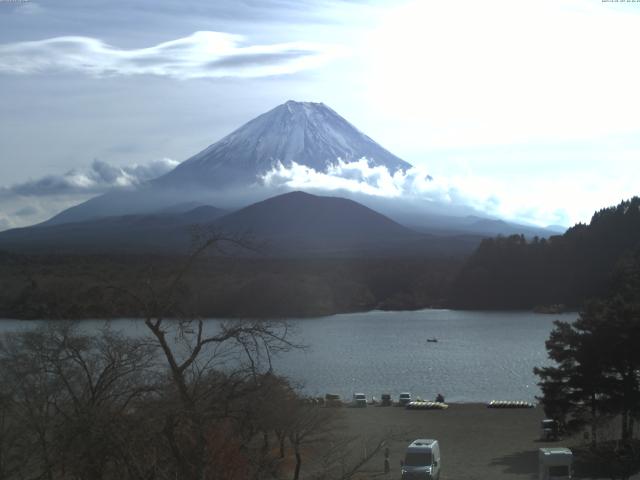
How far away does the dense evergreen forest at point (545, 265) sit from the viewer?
61.3 m

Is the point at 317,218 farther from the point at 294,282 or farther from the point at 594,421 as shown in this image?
the point at 594,421

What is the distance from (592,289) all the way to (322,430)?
162 ft

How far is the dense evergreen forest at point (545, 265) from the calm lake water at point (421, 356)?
773cm

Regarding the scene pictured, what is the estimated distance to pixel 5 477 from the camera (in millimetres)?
6145

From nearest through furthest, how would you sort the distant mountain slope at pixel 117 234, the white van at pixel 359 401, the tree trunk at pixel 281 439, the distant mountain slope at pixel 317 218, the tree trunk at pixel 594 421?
1. the tree trunk at pixel 281 439
2. the tree trunk at pixel 594 421
3. the white van at pixel 359 401
4. the distant mountain slope at pixel 117 234
5. the distant mountain slope at pixel 317 218

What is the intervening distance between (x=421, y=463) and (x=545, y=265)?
53196mm

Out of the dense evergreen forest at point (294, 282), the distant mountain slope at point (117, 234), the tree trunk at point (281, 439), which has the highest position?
the distant mountain slope at point (117, 234)

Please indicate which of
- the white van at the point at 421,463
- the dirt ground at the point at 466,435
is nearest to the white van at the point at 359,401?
the dirt ground at the point at 466,435

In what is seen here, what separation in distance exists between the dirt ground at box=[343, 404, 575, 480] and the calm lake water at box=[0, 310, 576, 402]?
1858 millimetres

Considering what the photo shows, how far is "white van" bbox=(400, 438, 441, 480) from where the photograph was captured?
11883mm

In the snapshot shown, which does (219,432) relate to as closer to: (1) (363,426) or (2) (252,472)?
(2) (252,472)

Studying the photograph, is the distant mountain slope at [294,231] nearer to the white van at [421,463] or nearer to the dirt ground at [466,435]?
the dirt ground at [466,435]

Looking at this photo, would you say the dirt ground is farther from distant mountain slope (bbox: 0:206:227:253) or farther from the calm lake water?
distant mountain slope (bbox: 0:206:227:253)

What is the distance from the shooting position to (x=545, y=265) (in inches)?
2494
